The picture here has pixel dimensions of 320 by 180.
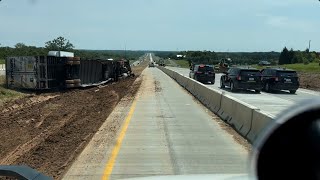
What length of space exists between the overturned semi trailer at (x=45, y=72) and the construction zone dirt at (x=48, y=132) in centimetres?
553

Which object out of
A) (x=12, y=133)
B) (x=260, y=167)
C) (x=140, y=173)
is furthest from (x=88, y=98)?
(x=260, y=167)

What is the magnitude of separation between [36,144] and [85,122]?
458cm

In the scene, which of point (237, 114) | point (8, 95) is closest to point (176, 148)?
point (237, 114)

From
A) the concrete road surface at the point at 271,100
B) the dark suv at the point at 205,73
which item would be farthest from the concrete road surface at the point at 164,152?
the dark suv at the point at 205,73

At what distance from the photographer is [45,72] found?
117ft

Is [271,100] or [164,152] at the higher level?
[164,152]

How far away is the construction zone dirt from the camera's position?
37.0ft

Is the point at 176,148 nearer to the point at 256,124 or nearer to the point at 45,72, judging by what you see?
the point at 256,124

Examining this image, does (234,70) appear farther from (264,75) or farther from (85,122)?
(85,122)

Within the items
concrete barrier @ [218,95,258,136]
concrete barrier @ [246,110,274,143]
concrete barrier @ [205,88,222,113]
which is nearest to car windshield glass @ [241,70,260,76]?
concrete barrier @ [205,88,222,113]

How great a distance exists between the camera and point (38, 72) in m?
35.5

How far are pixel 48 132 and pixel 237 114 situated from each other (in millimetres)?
6237

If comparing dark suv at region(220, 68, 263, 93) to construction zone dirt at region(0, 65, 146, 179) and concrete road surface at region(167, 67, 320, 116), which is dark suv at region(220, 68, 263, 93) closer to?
→ concrete road surface at region(167, 67, 320, 116)

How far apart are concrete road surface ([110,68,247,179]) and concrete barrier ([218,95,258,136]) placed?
1.61ft
